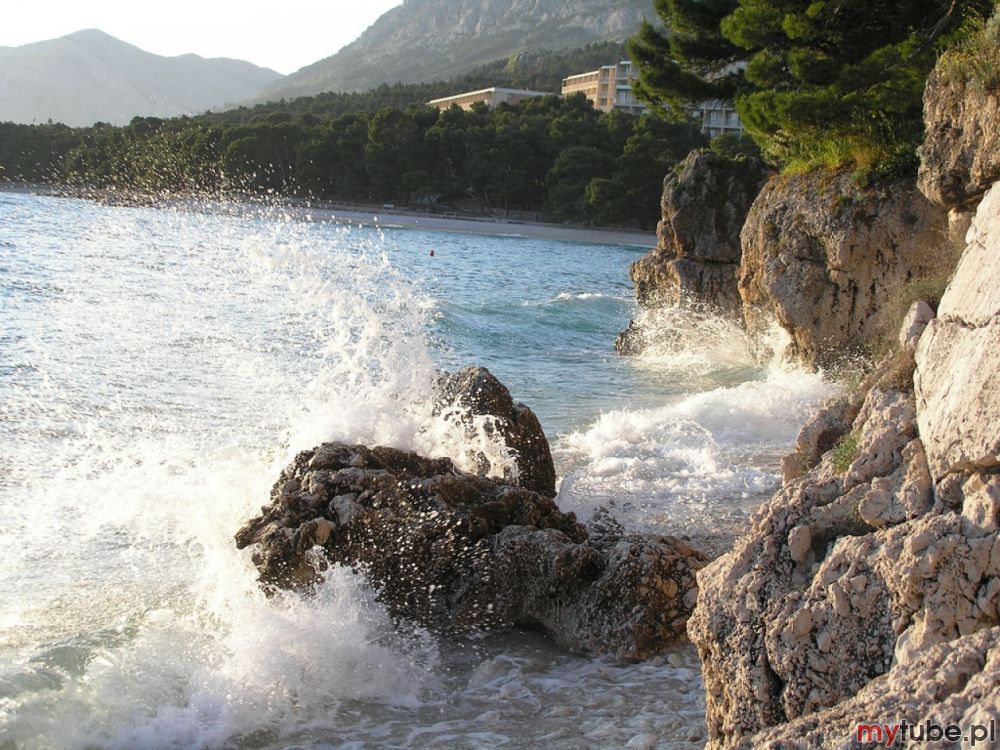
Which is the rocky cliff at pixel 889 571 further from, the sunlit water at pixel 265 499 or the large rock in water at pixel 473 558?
the large rock in water at pixel 473 558

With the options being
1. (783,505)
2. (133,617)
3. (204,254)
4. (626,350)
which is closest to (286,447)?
(133,617)

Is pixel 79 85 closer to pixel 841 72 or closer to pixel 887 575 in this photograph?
pixel 841 72

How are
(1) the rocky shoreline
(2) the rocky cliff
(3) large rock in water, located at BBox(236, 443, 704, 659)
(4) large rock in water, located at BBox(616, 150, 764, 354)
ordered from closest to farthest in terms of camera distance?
(2) the rocky cliff, (1) the rocky shoreline, (3) large rock in water, located at BBox(236, 443, 704, 659), (4) large rock in water, located at BBox(616, 150, 764, 354)

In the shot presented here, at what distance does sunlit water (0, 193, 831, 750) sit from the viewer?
15.7 feet

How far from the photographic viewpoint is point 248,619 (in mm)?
5363

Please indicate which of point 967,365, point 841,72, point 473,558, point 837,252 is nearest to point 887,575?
point 967,365

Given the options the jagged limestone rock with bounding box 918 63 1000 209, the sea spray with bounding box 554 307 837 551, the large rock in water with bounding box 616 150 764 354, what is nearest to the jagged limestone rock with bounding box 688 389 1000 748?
the jagged limestone rock with bounding box 918 63 1000 209

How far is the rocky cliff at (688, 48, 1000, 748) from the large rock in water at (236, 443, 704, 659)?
1612 mm

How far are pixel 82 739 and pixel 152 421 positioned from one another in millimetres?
6168

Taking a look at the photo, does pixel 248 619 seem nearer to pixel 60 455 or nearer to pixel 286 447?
pixel 286 447

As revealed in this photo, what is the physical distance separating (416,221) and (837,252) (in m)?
51.6

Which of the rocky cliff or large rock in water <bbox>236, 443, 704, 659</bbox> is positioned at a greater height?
the rocky cliff

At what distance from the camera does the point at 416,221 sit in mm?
63312

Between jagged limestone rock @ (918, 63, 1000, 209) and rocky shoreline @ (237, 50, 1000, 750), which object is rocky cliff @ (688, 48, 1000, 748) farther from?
jagged limestone rock @ (918, 63, 1000, 209)
